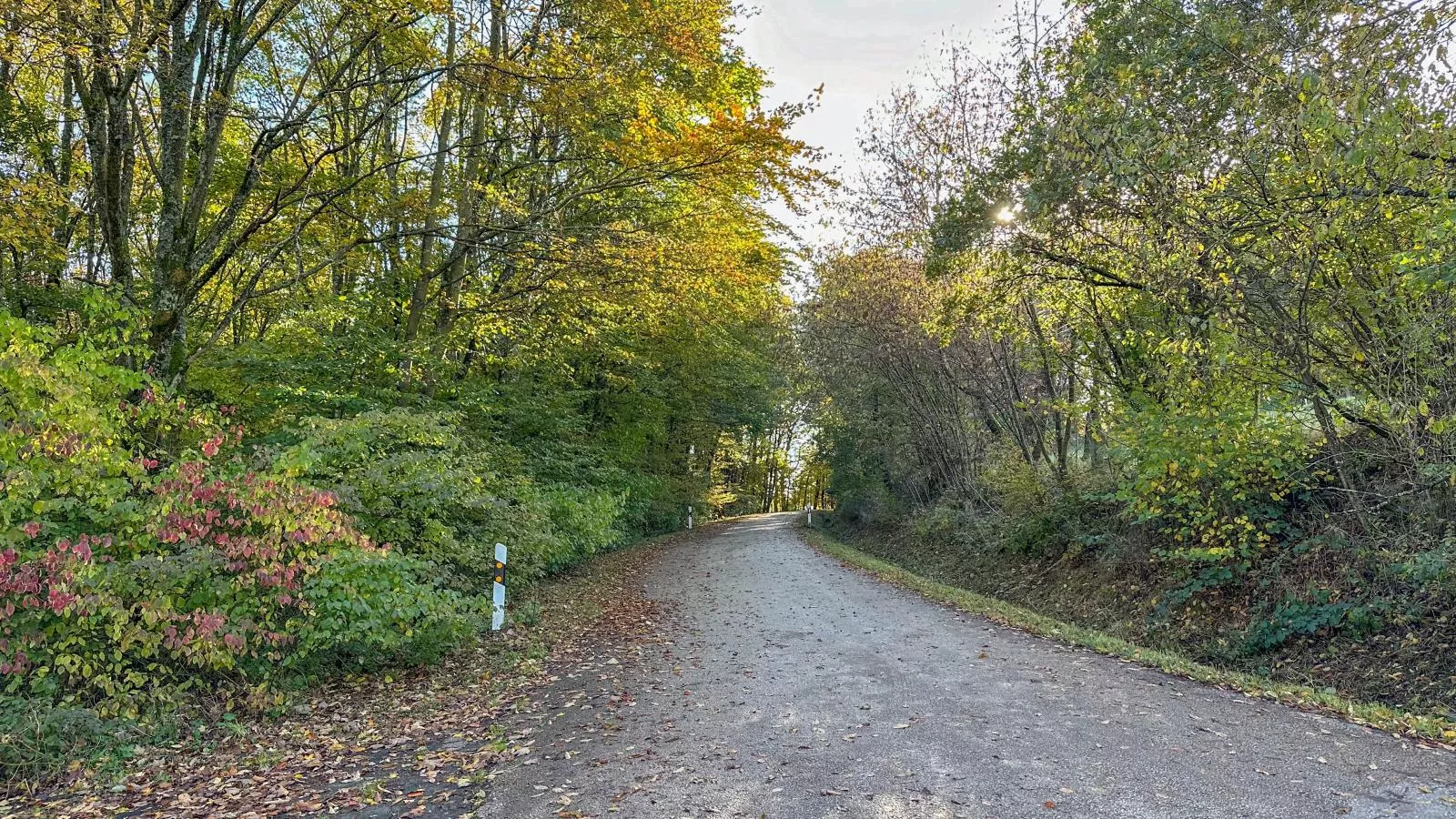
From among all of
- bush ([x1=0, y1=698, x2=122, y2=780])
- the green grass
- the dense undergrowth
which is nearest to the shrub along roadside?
bush ([x1=0, y1=698, x2=122, y2=780])

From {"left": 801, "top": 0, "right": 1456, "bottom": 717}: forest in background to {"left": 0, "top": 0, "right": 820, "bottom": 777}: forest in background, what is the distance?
146 inches

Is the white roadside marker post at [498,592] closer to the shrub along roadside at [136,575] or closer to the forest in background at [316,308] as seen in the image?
the forest in background at [316,308]

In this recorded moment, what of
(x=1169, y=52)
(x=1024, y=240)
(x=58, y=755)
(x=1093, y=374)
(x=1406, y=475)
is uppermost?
(x=1169, y=52)

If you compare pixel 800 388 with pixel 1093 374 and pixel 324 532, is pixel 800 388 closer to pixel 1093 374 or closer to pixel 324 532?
pixel 1093 374

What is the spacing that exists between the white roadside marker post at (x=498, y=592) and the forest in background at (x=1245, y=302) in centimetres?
741

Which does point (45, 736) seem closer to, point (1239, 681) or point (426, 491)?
point (426, 491)

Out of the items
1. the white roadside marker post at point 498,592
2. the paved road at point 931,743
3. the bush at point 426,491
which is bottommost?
the paved road at point 931,743

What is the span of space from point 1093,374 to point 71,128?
2001 cm

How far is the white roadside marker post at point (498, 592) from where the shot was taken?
8.66 meters

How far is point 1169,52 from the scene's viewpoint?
7516 mm

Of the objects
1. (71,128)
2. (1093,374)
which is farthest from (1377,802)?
(71,128)

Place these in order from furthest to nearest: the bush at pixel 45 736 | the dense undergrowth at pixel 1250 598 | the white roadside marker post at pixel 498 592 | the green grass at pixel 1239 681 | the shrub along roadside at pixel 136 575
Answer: the white roadside marker post at pixel 498 592, the dense undergrowth at pixel 1250 598, the green grass at pixel 1239 681, the shrub along roadside at pixel 136 575, the bush at pixel 45 736

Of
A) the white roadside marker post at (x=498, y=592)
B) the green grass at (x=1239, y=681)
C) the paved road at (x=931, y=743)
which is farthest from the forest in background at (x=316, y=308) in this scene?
the green grass at (x=1239, y=681)

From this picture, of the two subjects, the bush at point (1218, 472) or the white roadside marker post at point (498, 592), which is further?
the white roadside marker post at point (498, 592)
